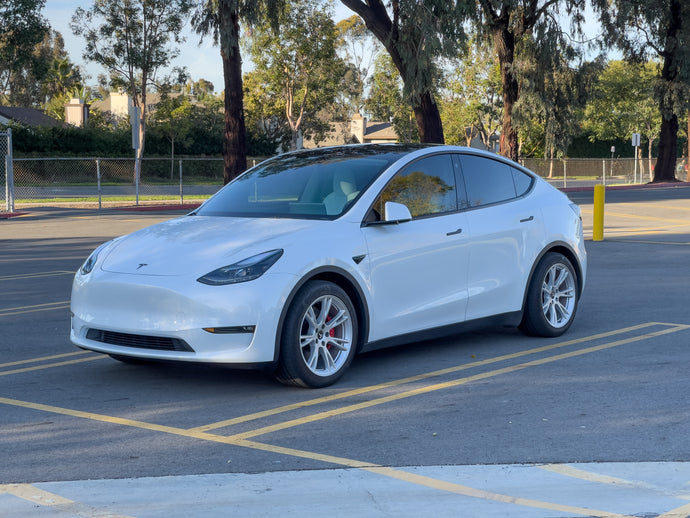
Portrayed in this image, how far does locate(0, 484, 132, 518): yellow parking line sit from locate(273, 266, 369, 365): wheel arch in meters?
2.05

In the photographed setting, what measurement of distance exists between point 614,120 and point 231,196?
77876 millimetres

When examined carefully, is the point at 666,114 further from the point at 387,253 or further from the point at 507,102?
the point at 387,253

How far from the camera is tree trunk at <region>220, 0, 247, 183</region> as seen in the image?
95.0 feet

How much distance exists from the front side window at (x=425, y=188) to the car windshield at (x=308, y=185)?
0.15 metres

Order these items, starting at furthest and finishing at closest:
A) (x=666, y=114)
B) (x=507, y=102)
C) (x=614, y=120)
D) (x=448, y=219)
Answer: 1. (x=614, y=120)
2. (x=666, y=114)
3. (x=507, y=102)
4. (x=448, y=219)

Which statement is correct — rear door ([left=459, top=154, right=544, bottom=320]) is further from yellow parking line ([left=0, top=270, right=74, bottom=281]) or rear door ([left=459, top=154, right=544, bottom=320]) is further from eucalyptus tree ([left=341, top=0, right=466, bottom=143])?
eucalyptus tree ([left=341, top=0, right=466, bottom=143])

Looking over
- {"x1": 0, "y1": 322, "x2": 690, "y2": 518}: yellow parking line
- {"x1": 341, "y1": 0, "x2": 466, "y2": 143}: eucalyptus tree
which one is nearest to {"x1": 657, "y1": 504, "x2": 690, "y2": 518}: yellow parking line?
{"x1": 0, "y1": 322, "x2": 690, "y2": 518}: yellow parking line

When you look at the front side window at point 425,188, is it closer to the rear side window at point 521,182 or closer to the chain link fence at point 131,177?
the rear side window at point 521,182

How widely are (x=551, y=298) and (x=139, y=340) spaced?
375cm

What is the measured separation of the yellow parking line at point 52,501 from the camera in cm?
414

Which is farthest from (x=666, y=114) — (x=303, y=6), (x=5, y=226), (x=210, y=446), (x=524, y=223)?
(x=210, y=446)

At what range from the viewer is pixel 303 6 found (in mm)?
63031

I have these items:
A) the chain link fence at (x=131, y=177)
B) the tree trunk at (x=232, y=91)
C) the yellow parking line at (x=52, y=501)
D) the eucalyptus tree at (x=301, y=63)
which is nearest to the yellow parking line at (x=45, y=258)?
the yellow parking line at (x=52, y=501)

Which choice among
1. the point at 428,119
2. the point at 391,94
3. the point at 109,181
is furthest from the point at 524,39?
the point at 391,94
